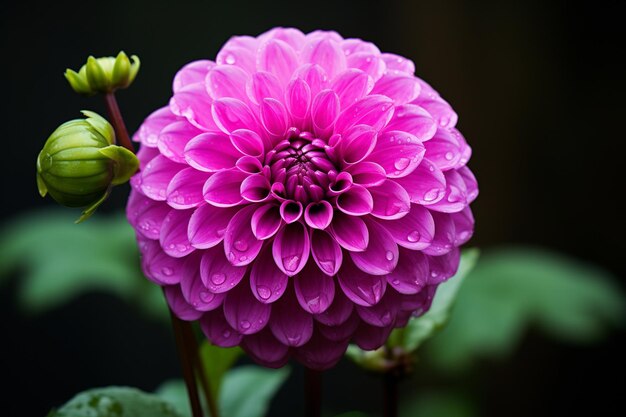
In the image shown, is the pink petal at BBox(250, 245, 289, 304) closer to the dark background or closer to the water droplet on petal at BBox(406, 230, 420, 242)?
the water droplet on petal at BBox(406, 230, 420, 242)

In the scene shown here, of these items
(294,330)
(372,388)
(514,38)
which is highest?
(294,330)

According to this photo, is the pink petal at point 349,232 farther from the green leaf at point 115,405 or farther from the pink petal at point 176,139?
the green leaf at point 115,405

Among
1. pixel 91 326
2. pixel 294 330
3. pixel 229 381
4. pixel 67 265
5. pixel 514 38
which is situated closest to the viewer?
pixel 294 330

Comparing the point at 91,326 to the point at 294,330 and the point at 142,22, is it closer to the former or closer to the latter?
the point at 142,22

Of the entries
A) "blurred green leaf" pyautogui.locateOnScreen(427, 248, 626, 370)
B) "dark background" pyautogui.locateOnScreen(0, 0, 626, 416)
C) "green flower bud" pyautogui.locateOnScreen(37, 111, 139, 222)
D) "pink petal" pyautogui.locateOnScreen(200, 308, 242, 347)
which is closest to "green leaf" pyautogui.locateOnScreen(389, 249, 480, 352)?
"pink petal" pyautogui.locateOnScreen(200, 308, 242, 347)

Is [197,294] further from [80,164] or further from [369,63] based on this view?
[369,63]

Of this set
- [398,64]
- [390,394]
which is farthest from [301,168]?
[390,394]

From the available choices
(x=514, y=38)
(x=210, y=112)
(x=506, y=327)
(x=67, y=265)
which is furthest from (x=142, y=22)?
(x=210, y=112)
